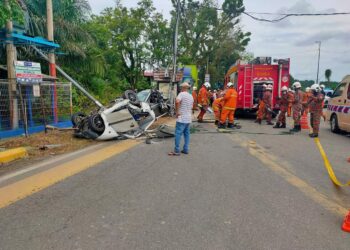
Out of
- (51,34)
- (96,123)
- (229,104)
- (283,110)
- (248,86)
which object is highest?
(51,34)

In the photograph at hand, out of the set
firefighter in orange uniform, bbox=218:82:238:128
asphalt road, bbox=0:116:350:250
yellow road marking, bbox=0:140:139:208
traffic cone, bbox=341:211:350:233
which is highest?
firefighter in orange uniform, bbox=218:82:238:128

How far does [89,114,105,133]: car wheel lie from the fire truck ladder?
8.64 metres

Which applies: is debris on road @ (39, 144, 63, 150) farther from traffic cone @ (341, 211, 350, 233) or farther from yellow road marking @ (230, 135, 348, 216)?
traffic cone @ (341, 211, 350, 233)

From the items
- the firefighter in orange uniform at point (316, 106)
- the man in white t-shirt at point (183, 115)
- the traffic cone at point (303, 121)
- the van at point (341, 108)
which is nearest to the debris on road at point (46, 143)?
the man in white t-shirt at point (183, 115)

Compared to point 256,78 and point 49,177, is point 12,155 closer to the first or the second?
point 49,177

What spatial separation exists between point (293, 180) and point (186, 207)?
2.27 m

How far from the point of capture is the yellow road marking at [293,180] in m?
4.47

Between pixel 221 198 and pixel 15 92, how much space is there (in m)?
7.41

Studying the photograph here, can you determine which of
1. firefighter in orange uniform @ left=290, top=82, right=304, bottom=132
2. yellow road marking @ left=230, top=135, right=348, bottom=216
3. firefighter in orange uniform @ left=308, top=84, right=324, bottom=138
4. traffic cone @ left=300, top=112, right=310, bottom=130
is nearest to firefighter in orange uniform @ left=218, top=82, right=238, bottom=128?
firefighter in orange uniform @ left=290, top=82, right=304, bottom=132

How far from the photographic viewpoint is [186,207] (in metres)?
4.38

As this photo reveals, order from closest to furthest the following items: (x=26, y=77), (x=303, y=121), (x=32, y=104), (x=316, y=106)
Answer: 1. (x=26, y=77)
2. (x=32, y=104)
3. (x=316, y=106)
4. (x=303, y=121)

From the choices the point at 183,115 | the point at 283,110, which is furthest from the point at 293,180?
the point at 283,110

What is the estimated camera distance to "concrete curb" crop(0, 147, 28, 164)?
23.3 ft

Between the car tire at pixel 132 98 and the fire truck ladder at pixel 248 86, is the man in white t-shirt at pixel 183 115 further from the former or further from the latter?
the fire truck ladder at pixel 248 86
